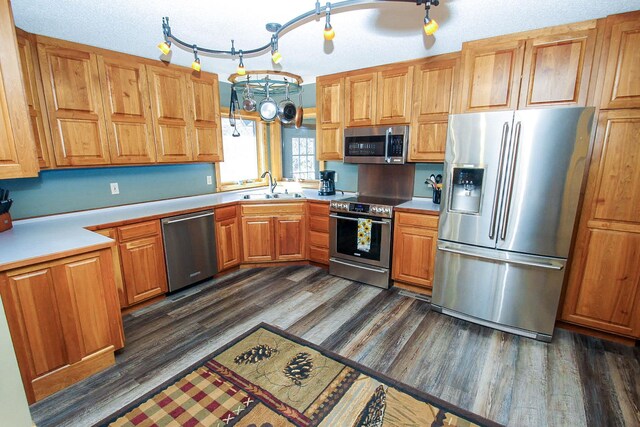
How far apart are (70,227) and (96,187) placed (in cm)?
69

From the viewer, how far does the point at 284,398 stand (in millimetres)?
1794

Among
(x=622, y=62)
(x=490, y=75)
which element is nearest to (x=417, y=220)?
(x=490, y=75)

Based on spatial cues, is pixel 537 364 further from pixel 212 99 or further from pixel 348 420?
pixel 212 99

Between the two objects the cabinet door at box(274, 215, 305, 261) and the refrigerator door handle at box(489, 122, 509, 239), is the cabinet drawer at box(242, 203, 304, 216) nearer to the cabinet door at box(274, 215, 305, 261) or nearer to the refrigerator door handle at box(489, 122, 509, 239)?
the cabinet door at box(274, 215, 305, 261)

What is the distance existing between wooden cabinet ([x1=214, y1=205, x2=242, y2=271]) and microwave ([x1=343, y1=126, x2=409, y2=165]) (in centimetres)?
153

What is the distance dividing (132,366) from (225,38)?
8.50ft

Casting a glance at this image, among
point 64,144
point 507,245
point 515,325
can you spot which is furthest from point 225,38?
point 515,325

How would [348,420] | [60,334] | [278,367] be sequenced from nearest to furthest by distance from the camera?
[348,420], [60,334], [278,367]

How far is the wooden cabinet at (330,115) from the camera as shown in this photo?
3529 mm

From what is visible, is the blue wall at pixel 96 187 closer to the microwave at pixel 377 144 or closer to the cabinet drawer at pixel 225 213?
the cabinet drawer at pixel 225 213

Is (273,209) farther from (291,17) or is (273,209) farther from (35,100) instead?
(35,100)

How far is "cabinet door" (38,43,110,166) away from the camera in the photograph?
2330 mm

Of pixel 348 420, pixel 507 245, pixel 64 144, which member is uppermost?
pixel 64 144

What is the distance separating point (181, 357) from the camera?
84.6 inches
